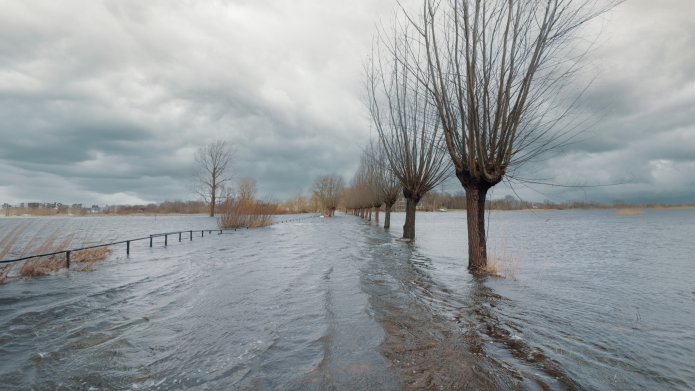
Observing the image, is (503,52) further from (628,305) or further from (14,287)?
(14,287)

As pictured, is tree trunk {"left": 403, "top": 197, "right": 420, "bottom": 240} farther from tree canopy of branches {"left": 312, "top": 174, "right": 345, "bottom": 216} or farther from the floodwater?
tree canopy of branches {"left": 312, "top": 174, "right": 345, "bottom": 216}

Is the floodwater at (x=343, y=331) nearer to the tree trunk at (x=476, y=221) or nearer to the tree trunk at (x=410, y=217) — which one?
the tree trunk at (x=476, y=221)

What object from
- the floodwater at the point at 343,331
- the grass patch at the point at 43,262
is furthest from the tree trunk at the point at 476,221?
the grass patch at the point at 43,262

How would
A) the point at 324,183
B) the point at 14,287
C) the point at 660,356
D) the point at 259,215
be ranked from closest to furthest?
the point at 660,356, the point at 14,287, the point at 259,215, the point at 324,183

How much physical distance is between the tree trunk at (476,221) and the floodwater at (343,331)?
0.55 m

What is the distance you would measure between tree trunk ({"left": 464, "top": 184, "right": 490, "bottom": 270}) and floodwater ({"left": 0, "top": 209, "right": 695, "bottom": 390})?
0.55 metres

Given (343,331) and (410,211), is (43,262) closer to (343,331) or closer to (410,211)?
(343,331)

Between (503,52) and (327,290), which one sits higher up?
(503,52)

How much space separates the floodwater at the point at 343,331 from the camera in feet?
11.4

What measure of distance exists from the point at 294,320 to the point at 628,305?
6.77 m

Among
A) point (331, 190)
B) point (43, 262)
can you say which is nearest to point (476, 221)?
point (43, 262)

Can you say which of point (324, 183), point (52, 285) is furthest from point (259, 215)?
point (324, 183)

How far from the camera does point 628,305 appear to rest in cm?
714

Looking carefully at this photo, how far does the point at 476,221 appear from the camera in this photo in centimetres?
943
